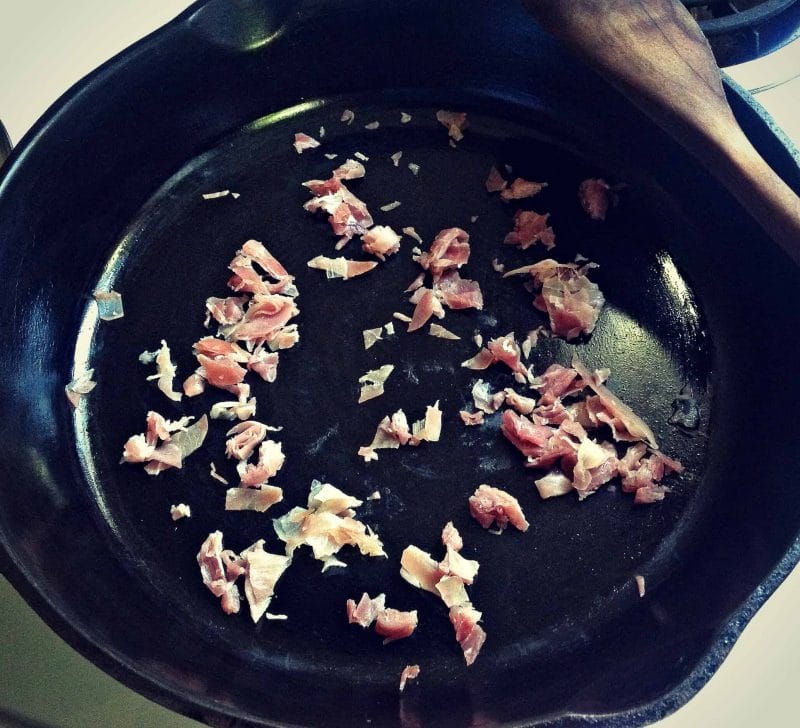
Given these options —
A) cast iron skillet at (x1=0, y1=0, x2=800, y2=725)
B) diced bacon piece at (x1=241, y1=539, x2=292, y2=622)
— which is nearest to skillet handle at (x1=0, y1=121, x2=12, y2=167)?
cast iron skillet at (x1=0, y1=0, x2=800, y2=725)

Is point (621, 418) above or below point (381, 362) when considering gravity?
below

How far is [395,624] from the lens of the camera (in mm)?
911

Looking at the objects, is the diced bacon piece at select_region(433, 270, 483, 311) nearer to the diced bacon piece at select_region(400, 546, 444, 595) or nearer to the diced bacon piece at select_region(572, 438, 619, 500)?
the diced bacon piece at select_region(572, 438, 619, 500)

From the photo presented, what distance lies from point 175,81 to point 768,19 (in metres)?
0.90

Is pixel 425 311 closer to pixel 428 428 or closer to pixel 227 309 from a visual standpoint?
pixel 428 428

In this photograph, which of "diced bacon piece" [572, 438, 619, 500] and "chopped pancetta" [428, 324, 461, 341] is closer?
"diced bacon piece" [572, 438, 619, 500]

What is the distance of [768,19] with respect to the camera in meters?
1.15

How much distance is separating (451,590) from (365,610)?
0.35ft

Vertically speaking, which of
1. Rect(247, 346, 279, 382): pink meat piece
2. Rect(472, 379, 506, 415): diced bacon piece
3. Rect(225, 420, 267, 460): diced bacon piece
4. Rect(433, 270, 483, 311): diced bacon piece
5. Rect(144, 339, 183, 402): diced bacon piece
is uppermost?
Rect(144, 339, 183, 402): diced bacon piece

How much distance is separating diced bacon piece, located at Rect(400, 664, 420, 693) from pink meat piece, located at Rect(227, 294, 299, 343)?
48cm

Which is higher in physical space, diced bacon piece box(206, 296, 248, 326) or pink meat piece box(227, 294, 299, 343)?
diced bacon piece box(206, 296, 248, 326)

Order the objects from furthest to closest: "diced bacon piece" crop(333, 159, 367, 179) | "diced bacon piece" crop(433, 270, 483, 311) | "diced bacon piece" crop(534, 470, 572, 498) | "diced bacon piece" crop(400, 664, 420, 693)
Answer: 1. "diced bacon piece" crop(333, 159, 367, 179)
2. "diced bacon piece" crop(433, 270, 483, 311)
3. "diced bacon piece" crop(534, 470, 572, 498)
4. "diced bacon piece" crop(400, 664, 420, 693)

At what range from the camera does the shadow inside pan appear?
3.07 feet

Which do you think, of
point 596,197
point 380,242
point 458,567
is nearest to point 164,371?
point 380,242
